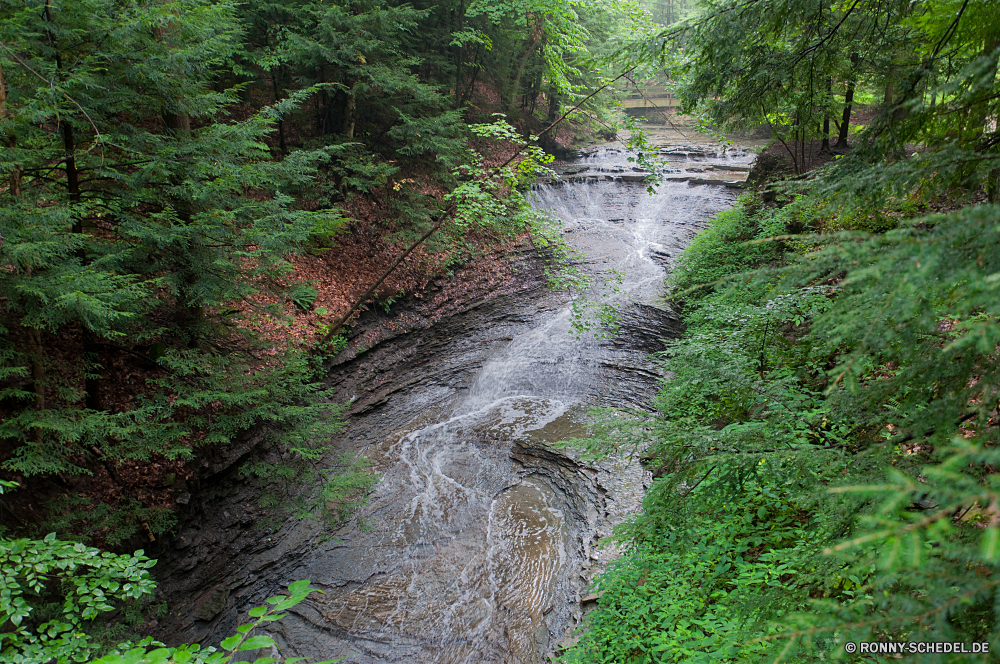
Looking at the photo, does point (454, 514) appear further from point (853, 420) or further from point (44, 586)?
point (853, 420)

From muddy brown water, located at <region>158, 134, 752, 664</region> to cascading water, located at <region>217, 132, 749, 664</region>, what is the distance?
2 cm

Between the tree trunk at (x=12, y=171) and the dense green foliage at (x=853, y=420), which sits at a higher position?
the tree trunk at (x=12, y=171)

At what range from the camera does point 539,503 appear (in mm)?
6887

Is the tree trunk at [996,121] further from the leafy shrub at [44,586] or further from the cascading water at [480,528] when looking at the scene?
the cascading water at [480,528]

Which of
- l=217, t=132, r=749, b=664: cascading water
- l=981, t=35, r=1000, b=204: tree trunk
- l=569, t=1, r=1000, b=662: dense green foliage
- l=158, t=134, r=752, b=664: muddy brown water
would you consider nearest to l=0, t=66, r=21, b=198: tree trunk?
l=158, t=134, r=752, b=664: muddy brown water

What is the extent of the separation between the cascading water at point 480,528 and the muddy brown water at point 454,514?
22mm

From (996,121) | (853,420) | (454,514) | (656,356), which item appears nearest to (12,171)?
(454,514)

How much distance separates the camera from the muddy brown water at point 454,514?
528 centimetres

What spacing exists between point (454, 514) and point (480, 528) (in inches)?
20.7

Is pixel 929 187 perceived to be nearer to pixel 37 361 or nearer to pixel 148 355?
pixel 37 361

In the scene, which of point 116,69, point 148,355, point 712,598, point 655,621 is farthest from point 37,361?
point 712,598

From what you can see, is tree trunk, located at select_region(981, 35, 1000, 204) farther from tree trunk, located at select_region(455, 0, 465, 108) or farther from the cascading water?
tree trunk, located at select_region(455, 0, 465, 108)

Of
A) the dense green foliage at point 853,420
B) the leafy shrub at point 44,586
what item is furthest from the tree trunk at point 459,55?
the leafy shrub at point 44,586

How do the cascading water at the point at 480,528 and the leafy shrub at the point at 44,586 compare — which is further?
the cascading water at the point at 480,528
